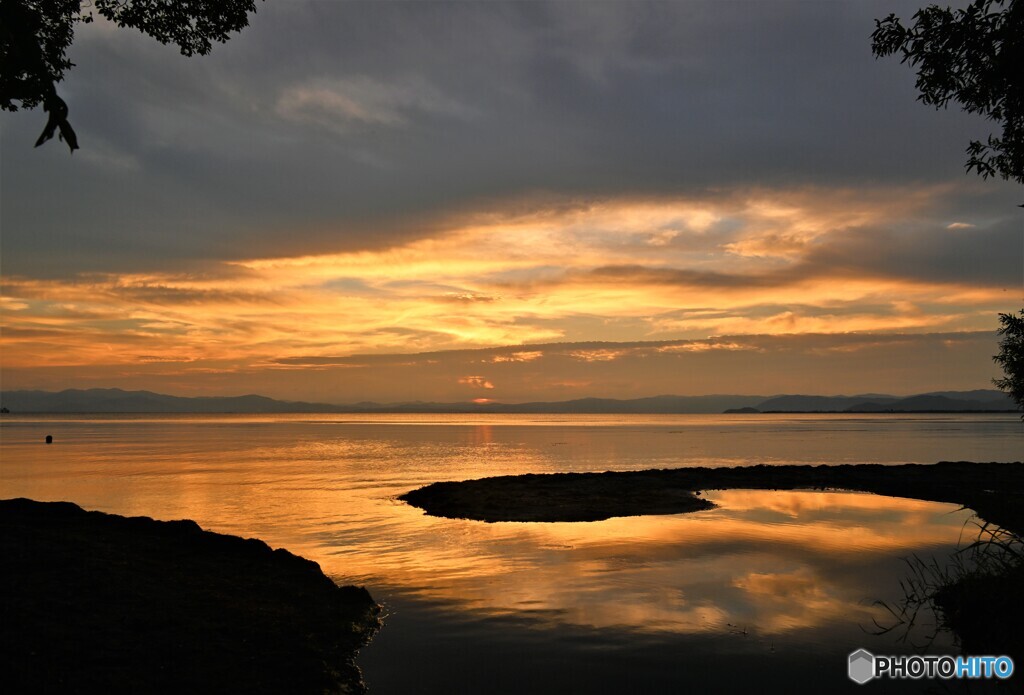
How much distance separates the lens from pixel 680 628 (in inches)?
664

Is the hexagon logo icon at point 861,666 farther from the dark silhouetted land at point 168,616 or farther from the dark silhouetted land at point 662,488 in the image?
the dark silhouetted land at point 662,488

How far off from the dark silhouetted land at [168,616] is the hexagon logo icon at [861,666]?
1010 cm

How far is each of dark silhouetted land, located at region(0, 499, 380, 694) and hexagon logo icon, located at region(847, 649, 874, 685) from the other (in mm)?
10100

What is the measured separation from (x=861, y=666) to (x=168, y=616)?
49.8 feet

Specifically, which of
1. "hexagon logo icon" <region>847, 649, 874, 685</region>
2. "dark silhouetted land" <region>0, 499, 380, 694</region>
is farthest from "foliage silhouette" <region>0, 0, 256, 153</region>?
"hexagon logo icon" <region>847, 649, 874, 685</region>

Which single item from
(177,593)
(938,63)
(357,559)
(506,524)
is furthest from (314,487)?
(938,63)

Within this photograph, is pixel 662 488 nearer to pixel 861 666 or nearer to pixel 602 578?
pixel 602 578

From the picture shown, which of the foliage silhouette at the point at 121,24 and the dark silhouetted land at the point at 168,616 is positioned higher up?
the foliage silhouette at the point at 121,24

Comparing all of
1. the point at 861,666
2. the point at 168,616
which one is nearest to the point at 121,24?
the point at 168,616

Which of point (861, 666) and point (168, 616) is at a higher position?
point (168, 616)

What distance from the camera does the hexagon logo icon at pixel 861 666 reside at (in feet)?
46.0

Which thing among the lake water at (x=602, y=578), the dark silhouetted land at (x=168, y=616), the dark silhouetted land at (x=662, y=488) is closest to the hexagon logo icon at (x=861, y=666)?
the lake water at (x=602, y=578)

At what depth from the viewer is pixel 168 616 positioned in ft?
49.7

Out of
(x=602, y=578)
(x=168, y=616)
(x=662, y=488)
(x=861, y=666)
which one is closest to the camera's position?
(x=861, y=666)
